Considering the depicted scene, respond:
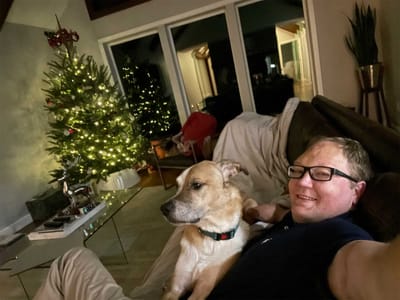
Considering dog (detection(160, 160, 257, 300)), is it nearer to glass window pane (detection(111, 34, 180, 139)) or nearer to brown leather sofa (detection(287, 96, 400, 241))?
brown leather sofa (detection(287, 96, 400, 241))

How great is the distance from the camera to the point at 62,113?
12.1ft

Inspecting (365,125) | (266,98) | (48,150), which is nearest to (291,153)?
(365,125)

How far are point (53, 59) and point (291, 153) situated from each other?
150 inches

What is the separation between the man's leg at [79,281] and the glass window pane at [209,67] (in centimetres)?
315

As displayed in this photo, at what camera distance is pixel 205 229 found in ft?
3.87

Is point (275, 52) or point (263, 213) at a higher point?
point (275, 52)

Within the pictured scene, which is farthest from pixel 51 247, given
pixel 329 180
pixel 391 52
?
pixel 391 52

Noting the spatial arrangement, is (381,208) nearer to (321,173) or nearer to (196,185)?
(321,173)

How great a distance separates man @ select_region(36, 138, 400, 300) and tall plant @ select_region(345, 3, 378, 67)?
9.70 ft

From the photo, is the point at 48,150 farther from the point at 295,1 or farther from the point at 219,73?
the point at 295,1

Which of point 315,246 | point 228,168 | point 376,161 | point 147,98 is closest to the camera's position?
point 315,246

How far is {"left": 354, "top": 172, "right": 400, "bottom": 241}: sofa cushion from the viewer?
0.76 m

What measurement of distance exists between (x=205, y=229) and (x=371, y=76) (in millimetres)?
3152

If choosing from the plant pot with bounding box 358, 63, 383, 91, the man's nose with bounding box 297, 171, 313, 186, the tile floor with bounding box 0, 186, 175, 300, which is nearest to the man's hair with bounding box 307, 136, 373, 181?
the man's nose with bounding box 297, 171, 313, 186
